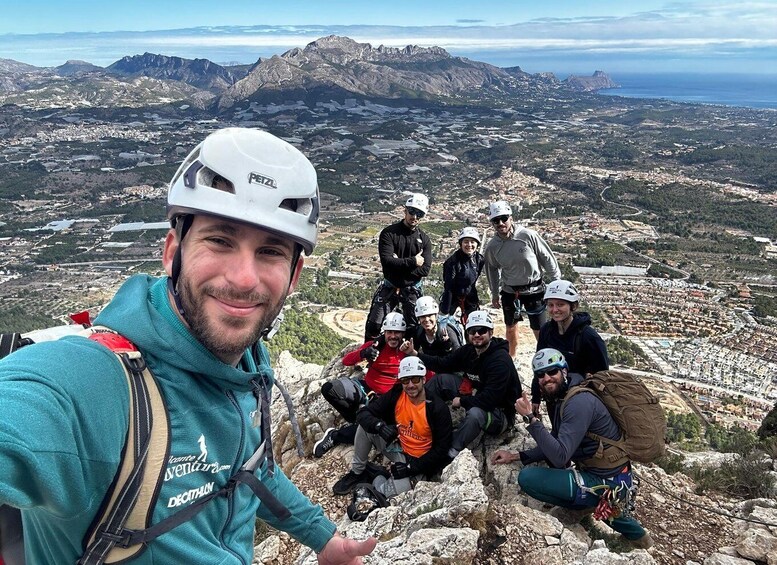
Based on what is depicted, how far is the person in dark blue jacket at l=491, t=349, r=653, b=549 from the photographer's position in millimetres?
4363

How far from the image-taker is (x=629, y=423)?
4469mm

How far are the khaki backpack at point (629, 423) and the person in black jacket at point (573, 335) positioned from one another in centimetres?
86

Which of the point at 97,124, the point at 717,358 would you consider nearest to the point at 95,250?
the point at 717,358

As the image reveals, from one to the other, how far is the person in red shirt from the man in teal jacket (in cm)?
462

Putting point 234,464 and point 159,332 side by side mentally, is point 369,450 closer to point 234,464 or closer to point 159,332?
point 234,464

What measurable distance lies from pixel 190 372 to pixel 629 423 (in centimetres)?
424

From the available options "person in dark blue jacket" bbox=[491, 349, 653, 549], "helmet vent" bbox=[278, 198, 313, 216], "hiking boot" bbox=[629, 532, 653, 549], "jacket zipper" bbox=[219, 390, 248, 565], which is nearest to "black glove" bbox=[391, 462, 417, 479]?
"person in dark blue jacket" bbox=[491, 349, 653, 549]

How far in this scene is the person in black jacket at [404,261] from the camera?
23.0ft

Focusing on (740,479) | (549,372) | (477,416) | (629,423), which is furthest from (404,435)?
(740,479)

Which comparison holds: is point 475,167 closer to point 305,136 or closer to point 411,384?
point 305,136

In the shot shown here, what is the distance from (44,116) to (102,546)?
21881 cm

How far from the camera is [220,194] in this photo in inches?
64.0

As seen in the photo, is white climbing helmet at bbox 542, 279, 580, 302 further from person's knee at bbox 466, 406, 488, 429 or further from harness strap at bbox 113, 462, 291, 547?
harness strap at bbox 113, 462, 291, 547

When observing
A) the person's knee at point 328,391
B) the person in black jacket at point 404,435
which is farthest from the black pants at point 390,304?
the person in black jacket at point 404,435
